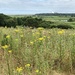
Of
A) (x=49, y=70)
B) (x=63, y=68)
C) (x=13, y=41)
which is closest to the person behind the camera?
(x=49, y=70)

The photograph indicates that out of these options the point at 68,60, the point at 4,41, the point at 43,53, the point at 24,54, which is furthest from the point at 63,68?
the point at 4,41

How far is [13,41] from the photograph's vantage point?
4.94 m

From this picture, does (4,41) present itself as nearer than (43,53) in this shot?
No

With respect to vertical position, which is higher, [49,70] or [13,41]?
[13,41]

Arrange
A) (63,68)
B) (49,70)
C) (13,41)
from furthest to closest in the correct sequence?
(13,41) → (63,68) → (49,70)

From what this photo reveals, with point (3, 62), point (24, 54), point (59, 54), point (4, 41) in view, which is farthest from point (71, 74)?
point (4, 41)

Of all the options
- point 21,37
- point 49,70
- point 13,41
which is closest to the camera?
point 49,70

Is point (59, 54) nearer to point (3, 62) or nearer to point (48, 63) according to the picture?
point (48, 63)

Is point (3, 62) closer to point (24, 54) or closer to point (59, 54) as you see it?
point (24, 54)

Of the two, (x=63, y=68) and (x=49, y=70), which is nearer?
(x=49, y=70)

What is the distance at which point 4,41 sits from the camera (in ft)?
17.1

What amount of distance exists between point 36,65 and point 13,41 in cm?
106

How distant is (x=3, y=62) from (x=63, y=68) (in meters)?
1.15

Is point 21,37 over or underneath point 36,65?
over
